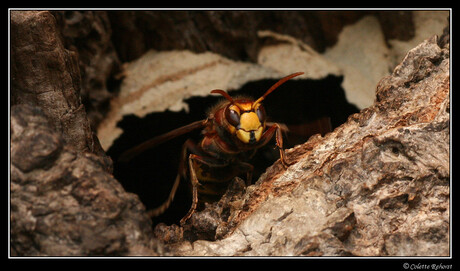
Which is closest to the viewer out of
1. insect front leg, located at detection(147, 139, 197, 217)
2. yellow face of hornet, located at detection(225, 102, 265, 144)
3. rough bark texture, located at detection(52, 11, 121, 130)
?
yellow face of hornet, located at detection(225, 102, 265, 144)

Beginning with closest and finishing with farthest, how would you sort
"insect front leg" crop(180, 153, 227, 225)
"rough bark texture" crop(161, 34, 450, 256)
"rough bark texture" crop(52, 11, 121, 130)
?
"rough bark texture" crop(161, 34, 450, 256)
"insect front leg" crop(180, 153, 227, 225)
"rough bark texture" crop(52, 11, 121, 130)

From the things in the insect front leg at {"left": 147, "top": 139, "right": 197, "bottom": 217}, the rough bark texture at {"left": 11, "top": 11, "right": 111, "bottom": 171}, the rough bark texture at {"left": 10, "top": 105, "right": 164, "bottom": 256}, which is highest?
the rough bark texture at {"left": 11, "top": 11, "right": 111, "bottom": 171}

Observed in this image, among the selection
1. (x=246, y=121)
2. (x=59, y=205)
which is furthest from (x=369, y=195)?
(x=59, y=205)

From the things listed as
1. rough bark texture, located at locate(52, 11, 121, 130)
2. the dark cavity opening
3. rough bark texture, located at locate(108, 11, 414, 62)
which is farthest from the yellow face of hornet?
rough bark texture, located at locate(108, 11, 414, 62)

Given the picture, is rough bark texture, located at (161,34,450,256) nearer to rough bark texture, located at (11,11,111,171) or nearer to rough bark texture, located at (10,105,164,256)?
rough bark texture, located at (10,105,164,256)

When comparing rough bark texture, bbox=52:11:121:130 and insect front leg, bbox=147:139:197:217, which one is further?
rough bark texture, bbox=52:11:121:130

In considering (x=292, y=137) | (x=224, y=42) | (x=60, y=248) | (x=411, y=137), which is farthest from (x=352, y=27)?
(x=60, y=248)

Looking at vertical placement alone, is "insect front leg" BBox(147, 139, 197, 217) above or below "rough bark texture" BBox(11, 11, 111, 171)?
below

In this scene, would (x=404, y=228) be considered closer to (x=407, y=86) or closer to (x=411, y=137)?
(x=411, y=137)
